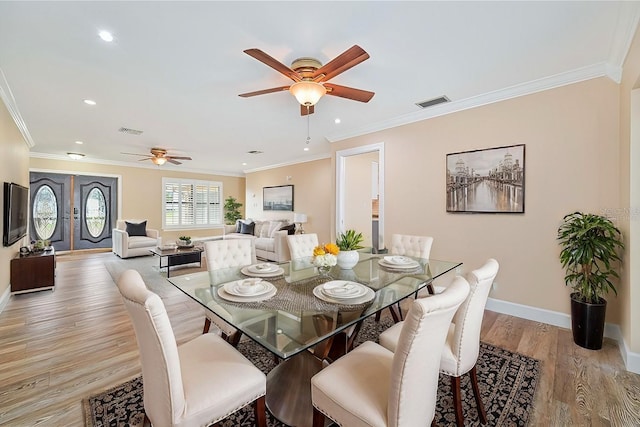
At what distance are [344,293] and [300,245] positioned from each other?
58.9 inches

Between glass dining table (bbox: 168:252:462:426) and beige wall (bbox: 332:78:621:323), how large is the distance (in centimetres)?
134

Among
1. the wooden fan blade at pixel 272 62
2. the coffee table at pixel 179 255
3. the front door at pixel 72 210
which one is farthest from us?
the front door at pixel 72 210

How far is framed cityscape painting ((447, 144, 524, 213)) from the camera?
3.06 meters

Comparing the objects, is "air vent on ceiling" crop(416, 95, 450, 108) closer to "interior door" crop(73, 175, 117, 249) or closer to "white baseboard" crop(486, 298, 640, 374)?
"white baseboard" crop(486, 298, 640, 374)

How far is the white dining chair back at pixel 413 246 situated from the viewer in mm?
3076

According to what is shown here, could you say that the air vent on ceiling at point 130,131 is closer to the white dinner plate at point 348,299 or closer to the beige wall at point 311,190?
the beige wall at point 311,190

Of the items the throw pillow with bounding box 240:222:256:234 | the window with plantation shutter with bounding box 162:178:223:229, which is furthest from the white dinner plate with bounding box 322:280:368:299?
the window with plantation shutter with bounding box 162:178:223:229

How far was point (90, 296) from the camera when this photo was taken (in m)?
3.78

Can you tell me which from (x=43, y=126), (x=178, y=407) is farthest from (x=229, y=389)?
(x=43, y=126)

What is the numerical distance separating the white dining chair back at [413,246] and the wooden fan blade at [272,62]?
6.93 feet

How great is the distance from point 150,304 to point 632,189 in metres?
3.31

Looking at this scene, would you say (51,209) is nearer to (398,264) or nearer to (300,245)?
(300,245)

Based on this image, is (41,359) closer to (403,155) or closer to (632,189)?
(403,155)

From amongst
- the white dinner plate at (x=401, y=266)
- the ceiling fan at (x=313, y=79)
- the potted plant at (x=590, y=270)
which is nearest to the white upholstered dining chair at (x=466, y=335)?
the white dinner plate at (x=401, y=266)
